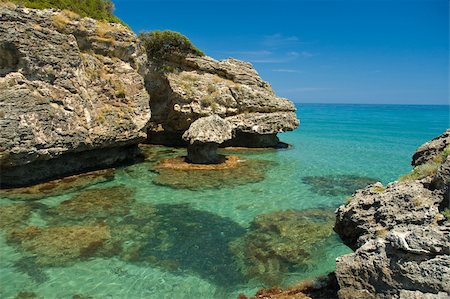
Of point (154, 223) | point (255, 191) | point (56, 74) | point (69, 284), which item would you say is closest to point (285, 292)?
point (69, 284)

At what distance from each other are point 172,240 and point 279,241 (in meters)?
4.24

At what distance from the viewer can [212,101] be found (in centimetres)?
3412

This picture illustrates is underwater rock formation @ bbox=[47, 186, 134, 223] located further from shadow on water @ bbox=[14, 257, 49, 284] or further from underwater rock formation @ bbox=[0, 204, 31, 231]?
shadow on water @ bbox=[14, 257, 49, 284]

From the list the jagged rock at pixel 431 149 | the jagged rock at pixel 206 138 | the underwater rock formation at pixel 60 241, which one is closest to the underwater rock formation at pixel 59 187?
Result: the underwater rock formation at pixel 60 241

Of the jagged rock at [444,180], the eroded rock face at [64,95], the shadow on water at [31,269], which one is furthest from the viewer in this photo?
the eroded rock face at [64,95]

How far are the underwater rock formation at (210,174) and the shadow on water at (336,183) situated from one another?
11.7ft

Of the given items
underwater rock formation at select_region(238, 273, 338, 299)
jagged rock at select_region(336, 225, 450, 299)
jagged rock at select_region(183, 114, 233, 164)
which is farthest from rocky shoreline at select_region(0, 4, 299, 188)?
jagged rock at select_region(336, 225, 450, 299)

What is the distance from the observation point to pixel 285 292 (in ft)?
31.9

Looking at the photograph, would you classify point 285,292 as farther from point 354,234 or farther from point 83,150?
point 83,150

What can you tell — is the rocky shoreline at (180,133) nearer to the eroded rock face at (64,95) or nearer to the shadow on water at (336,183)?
the eroded rock face at (64,95)

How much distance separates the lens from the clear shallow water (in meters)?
10.4

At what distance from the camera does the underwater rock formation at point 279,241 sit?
11445mm

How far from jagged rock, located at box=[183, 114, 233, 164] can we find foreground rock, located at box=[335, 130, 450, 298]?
1778 cm

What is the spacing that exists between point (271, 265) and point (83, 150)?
15.9 meters
